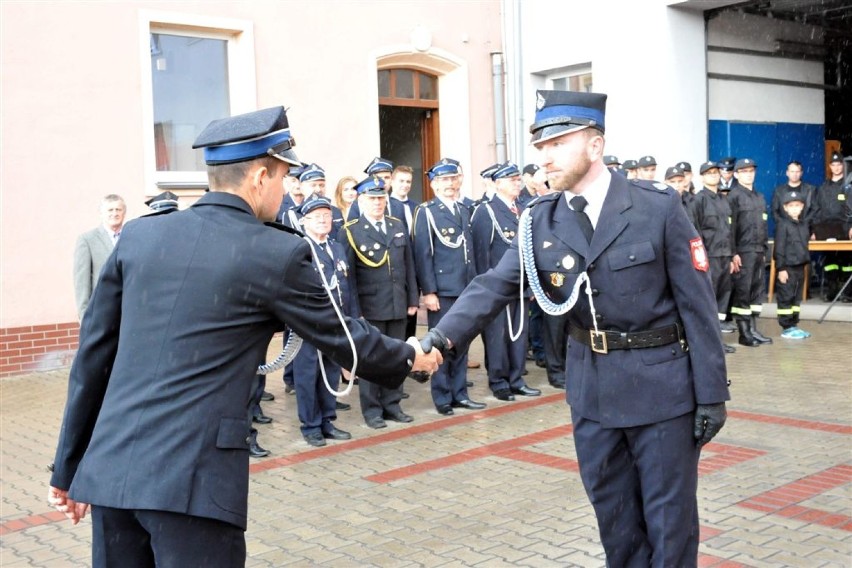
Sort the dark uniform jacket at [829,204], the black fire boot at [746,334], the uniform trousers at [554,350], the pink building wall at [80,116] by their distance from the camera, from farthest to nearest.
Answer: the dark uniform jacket at [829,204] → the black fire boot at [746,334] → the pink building wall at [80,116] → the uniform trousers at [554,350]

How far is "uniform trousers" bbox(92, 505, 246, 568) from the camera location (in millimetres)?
2656

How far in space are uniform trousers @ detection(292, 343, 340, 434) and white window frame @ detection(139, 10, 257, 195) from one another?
5.33 metres

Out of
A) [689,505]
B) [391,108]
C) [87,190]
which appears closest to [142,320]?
[689,505]

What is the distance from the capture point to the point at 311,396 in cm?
775

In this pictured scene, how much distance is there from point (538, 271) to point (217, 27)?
10.1m

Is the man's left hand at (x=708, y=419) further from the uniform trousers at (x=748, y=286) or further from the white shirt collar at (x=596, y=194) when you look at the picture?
the uniform trousers at (x=748, y=286)

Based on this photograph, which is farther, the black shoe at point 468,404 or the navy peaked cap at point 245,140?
the black shoe at point 468,404

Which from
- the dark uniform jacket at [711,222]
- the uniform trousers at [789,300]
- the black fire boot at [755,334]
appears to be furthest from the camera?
the uniform trousers at [789,300]

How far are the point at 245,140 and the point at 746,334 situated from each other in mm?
10373

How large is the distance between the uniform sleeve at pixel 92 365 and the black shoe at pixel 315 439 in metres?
4.75

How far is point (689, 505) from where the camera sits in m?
3.60

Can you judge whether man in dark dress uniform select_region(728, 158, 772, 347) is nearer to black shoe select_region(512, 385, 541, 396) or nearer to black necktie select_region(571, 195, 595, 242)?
black shoe select_region(512, 385, 541, 396)

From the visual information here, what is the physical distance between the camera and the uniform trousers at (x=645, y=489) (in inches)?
140

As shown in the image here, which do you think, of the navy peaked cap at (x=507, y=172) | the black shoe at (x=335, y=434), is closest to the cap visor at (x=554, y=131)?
the black shoe at (x=335, y=434)
